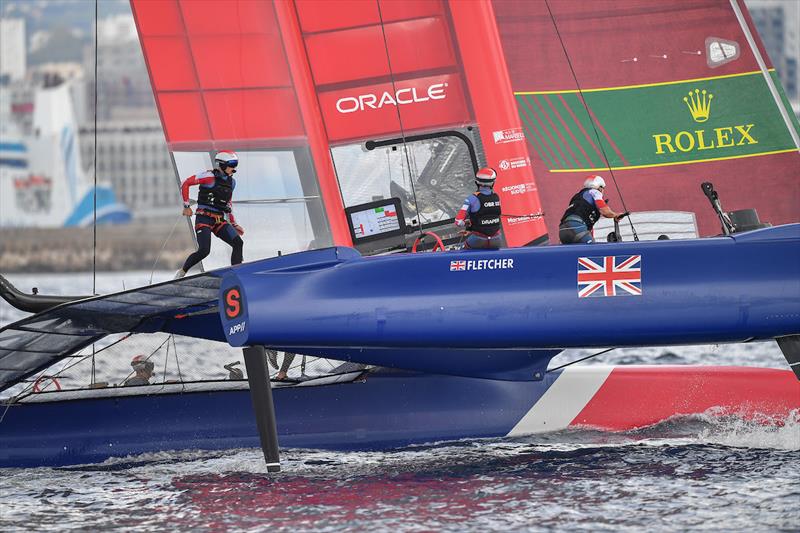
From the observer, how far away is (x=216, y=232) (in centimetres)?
823

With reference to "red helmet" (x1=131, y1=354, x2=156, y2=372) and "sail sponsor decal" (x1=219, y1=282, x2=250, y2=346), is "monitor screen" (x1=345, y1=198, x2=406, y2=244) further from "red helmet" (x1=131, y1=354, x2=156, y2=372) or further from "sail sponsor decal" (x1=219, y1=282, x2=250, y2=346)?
"sail sponsor decal" (x1=219, y1=282, x2=250, y2=346)

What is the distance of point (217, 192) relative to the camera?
8117 millimetres

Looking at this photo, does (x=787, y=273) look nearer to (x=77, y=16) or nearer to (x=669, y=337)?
(x=669, y=337)

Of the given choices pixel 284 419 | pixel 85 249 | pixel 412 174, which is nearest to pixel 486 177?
pixel 412 174

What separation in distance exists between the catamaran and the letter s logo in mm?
939

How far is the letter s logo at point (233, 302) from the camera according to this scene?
278 inches

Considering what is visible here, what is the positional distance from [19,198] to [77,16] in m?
36.5

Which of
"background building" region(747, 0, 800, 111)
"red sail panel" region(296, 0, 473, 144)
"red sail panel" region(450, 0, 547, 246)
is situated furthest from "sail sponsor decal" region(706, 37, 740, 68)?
"background building" region(747, 0, 800, 111)

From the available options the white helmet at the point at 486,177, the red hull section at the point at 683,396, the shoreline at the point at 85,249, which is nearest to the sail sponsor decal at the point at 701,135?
the red hull section at the point at 683,396

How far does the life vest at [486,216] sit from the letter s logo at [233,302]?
1438mm

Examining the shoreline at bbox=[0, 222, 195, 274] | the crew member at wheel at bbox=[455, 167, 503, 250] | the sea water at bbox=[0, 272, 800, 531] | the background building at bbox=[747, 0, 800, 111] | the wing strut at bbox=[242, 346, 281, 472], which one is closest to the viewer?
the sea water at bbox=[0, 272, 800, 531]

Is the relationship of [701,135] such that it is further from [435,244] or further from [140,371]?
[140,371]

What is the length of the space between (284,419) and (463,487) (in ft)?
5.86

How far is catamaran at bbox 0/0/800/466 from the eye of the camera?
8.41 meters
